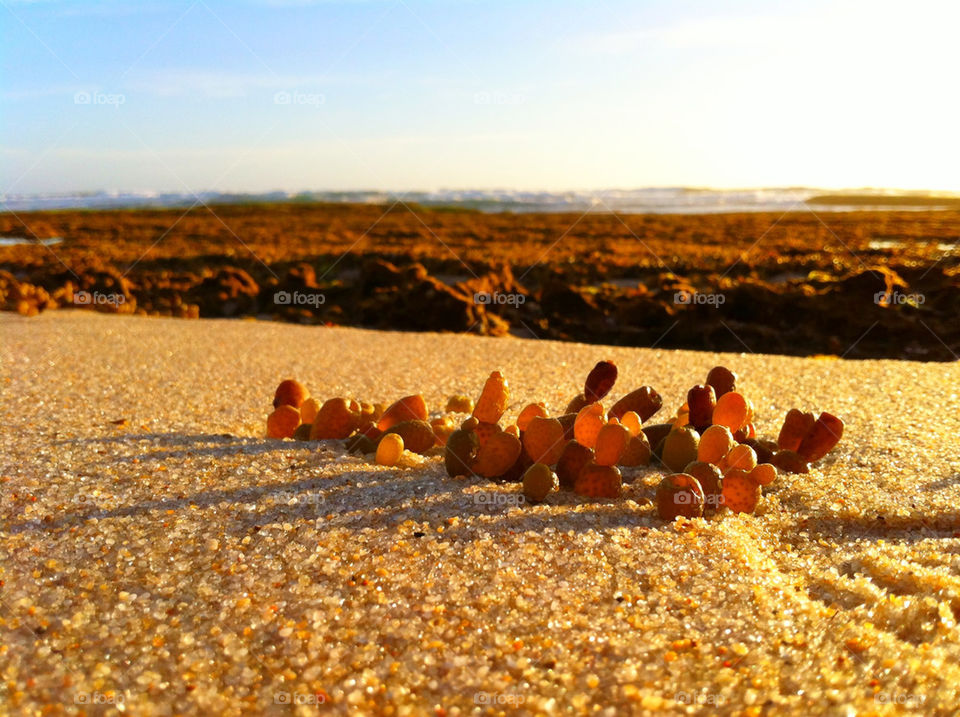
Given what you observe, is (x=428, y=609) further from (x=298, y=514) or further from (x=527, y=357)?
(x=527, y=357)

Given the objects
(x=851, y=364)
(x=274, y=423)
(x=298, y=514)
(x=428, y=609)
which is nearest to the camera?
(x=428, y=609)

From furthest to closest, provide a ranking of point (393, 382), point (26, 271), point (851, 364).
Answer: point (26, 271) → point (851, 364) → point (393, 382)

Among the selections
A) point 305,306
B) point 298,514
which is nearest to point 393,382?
point 298,514

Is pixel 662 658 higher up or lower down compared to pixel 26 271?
lower down

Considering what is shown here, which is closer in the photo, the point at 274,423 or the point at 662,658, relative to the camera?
the point at 662,658

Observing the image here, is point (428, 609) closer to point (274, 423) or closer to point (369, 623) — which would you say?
point (369, 623)

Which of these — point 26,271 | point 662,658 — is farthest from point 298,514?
point 26,271
